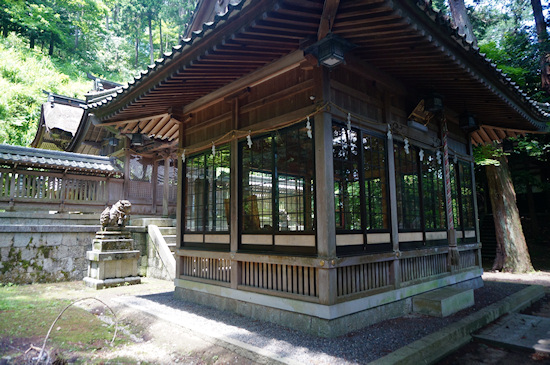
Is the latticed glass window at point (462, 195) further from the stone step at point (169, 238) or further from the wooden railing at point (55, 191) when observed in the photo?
the wooden railing at point (55, 191)

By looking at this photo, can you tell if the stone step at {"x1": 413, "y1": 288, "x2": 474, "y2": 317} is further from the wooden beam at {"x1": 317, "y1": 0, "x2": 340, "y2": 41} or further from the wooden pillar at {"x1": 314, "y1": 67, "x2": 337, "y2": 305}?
the wooden beam at {"x1": 317, "y1": 0, "x2": 340, "y2": 41}

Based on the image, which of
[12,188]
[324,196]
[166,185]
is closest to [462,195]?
[324,196]

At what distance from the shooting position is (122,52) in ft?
135

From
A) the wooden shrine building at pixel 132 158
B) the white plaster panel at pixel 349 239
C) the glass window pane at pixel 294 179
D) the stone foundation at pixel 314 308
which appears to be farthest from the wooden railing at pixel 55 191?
the white plaster panel at pixel 349 239

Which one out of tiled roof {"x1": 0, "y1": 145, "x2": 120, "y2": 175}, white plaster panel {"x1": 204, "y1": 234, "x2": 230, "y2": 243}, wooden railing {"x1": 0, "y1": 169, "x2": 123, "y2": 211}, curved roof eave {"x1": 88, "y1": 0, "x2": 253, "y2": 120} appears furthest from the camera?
tiled roof {"x1": 0, "y1": 145, "x2": 120, "y2": 175}

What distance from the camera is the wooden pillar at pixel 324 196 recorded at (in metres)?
4.77

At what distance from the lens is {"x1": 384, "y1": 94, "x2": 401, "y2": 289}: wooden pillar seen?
19.6ft

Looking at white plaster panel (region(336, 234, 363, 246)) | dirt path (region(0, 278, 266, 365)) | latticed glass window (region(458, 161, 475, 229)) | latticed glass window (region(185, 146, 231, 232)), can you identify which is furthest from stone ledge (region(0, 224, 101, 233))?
latticed glass window (region(458, 161, 475, 229))

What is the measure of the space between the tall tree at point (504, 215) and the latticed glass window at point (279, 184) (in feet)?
32.3

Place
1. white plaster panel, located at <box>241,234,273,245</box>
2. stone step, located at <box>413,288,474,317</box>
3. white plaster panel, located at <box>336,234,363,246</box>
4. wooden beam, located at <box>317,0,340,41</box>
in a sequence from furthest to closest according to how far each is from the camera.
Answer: stone step, located at <box>413,288,474,317</box>, white plaster panel, located at <box>241,234,273,245</box>, white plaster panel, located at <box>336,234,363,246</box>, wooden beam, located at <box>317,0,340,41</box>

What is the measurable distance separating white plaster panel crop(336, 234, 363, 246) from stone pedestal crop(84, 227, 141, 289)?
7123mm

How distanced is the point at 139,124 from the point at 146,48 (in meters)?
39.2

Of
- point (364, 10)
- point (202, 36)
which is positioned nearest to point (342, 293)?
point (364, 10)

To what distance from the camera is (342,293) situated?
506 centimetres
